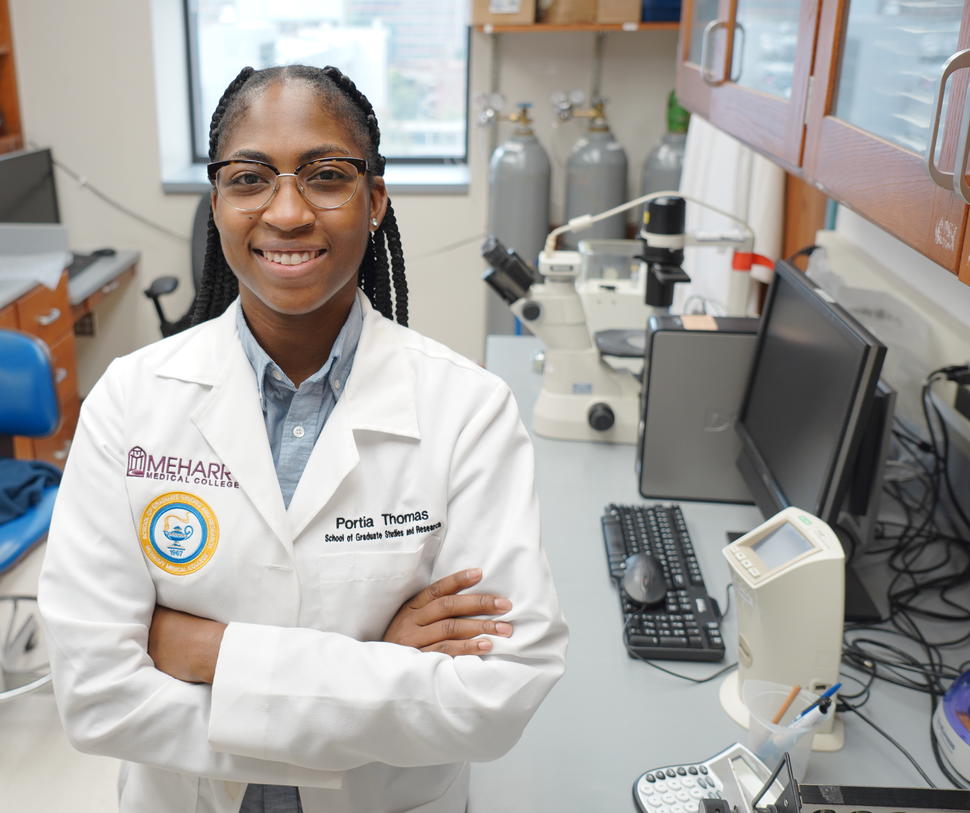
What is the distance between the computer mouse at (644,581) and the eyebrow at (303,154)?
0.75 m

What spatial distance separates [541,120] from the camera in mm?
3834

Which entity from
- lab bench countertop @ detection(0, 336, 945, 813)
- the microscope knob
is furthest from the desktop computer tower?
the microscope knob

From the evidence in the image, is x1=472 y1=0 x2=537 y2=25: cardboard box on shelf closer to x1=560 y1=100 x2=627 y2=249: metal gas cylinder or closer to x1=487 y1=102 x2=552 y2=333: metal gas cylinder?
x1=487 y1=102 x2=552 y2=333: metal gas cylinder

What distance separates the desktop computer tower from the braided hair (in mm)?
611

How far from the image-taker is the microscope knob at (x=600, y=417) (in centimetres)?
198

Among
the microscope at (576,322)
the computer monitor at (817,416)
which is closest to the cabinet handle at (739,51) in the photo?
the microscope at (576,322)

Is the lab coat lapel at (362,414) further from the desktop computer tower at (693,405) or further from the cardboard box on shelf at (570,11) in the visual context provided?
the cardboard box on shelf at (570,11)

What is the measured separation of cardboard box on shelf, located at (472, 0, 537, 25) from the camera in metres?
3.32

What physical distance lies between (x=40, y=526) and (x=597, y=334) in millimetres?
1319

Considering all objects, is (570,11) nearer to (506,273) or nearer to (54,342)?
(506,273)

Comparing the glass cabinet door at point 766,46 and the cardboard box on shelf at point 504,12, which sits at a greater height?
the cardboard box on shelf at point 504,12

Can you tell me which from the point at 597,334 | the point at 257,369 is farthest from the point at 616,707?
the point at 597,334

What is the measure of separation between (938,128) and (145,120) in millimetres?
3516

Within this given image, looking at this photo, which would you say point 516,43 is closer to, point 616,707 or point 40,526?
point 40,526
